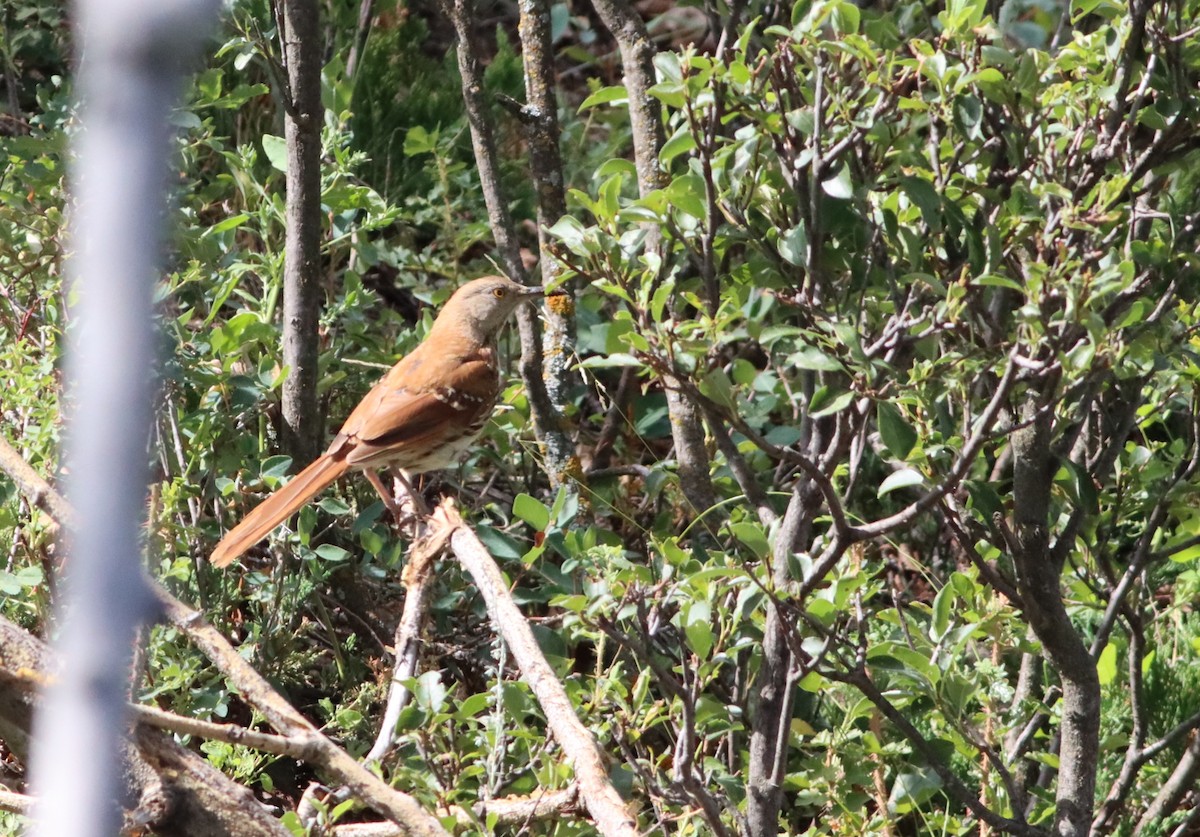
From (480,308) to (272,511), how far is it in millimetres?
1284

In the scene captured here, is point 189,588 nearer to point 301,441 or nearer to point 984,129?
point 301,441

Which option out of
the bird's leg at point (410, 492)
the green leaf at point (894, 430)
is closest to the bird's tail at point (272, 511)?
the bird's leg at point (410, 492)

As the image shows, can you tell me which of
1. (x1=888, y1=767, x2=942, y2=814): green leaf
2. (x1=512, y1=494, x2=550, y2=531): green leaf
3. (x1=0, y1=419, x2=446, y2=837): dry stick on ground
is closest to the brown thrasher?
(x1=512, y1=494, x2=550, y2=531): green leaf

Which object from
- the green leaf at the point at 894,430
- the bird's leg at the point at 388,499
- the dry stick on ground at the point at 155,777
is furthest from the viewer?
the bird's leg at the point at 388,499

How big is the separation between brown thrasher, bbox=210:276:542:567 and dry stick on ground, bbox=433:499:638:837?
0.73m

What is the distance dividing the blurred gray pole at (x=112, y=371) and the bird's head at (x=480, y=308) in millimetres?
3465

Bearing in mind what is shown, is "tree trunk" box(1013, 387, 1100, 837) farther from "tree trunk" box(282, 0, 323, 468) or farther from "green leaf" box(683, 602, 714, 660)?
"tree trunk" box(282, 0, 323, 468)

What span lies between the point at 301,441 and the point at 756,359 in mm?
2051

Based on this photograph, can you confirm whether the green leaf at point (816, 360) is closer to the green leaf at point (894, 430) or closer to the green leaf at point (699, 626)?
the green leaf at point (894, 430)

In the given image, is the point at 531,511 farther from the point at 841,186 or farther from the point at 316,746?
the point at 841,186

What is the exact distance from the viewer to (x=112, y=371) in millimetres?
967

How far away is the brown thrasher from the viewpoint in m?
3.63

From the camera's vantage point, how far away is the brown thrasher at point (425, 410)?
11.9 feet

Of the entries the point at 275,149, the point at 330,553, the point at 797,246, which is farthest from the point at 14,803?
the point at 275,149
